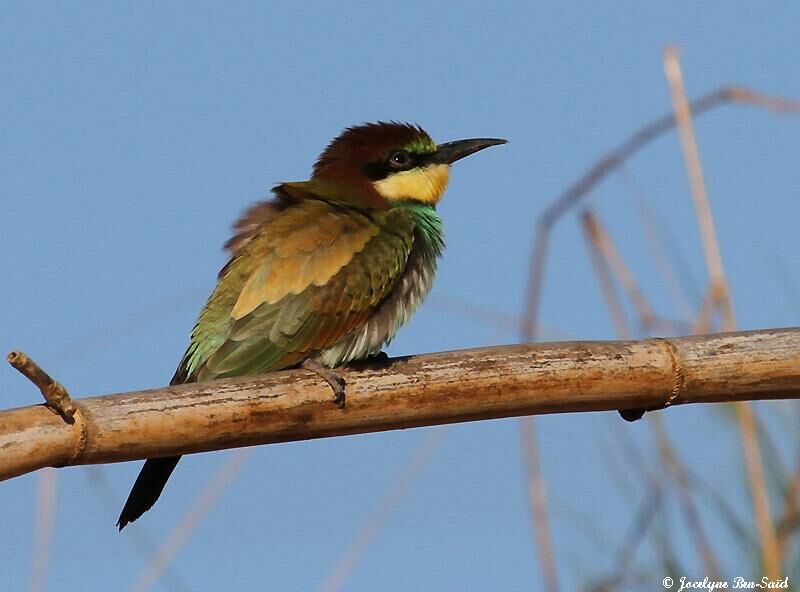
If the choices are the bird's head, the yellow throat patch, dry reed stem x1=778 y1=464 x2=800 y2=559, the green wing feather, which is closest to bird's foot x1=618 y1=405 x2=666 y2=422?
dry reed stem x1=778 y1=464 x2=800 y2=559

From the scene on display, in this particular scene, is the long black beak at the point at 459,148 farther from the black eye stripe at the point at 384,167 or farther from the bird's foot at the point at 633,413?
the bird's foot at the point at 633,413

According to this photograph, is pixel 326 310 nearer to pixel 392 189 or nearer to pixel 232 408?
pixel 392 189

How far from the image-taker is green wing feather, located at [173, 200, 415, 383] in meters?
3.27

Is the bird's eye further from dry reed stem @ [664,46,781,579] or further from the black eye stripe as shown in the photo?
dry reed stem @ [664,46,781,579]

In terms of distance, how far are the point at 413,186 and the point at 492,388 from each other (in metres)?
1.73

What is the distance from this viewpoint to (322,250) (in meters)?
3.41

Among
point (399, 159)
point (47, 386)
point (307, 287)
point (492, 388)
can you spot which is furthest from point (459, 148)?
point (47, 386)

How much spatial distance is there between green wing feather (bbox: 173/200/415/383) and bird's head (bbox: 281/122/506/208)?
0.32 m

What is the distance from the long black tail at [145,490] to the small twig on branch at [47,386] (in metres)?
0.89

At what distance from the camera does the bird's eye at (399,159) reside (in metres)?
4.04

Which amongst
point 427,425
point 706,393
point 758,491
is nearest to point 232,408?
point 427,425

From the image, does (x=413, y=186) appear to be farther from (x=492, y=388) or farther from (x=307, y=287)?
(x=492, y=388)

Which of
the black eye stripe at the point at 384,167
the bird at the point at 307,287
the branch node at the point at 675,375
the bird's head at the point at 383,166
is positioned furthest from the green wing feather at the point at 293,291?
the branch node at the point at 675,375

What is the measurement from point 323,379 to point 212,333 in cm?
110
